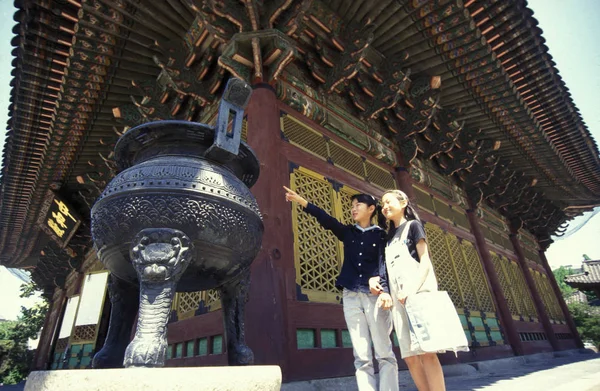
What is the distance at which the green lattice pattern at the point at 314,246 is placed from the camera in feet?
10.8

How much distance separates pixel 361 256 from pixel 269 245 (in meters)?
1.12

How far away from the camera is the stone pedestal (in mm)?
960

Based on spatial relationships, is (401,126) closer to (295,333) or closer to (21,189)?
(295,333)

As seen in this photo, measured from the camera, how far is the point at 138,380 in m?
0.97

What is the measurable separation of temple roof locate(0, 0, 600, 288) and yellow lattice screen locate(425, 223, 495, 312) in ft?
6.22

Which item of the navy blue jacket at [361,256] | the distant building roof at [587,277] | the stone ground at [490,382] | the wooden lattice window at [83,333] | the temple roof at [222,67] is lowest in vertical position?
the stone ground at [490,382]

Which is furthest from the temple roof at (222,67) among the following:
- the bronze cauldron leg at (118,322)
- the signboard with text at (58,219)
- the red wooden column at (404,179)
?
the bronze cauldron leg at (118,322)

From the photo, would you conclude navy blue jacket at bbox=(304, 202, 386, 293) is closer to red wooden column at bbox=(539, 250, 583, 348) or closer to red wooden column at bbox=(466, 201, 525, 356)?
red wooden column at bbox=(466, 201, 525, 356)

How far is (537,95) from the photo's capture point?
527cm

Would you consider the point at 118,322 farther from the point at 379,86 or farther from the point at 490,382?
the point at 379,86

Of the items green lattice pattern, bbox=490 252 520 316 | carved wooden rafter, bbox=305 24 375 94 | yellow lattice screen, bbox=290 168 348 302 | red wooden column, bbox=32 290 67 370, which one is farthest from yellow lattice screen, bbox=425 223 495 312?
red wooden column, bbox=32 290 67 370

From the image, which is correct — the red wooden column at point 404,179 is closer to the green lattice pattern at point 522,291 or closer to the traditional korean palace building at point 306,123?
the traditional korean palace building at point 306,123

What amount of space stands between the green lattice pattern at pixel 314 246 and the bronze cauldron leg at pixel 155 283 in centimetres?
187

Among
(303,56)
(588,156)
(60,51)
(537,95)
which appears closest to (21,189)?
(60,51)
